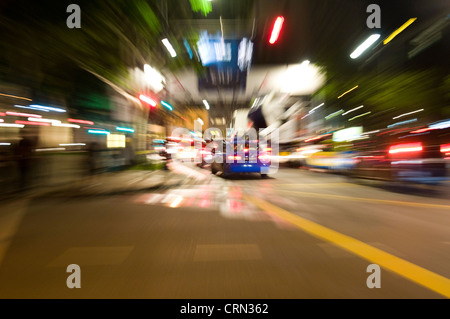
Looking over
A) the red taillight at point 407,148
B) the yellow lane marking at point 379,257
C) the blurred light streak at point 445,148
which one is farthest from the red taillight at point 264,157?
the yellow lane marking at point 379,257

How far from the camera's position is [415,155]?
7.89 meters

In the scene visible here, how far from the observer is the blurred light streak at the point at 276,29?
10.1 metres

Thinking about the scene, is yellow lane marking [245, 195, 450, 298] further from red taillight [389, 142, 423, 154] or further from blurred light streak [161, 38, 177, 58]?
red taillight [389, 142, 423, 154]

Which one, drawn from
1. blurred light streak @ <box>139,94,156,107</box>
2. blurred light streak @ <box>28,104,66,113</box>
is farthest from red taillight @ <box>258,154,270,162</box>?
blurred light streak @ <box>139,94,156,107</box>

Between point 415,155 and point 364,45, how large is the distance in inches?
225

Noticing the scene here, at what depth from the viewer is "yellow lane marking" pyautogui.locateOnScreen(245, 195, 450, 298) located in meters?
2.29

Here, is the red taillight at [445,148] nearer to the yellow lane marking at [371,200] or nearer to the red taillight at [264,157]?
the yellow lane marking at [371,200]

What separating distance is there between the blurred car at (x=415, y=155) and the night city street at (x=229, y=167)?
4 cm

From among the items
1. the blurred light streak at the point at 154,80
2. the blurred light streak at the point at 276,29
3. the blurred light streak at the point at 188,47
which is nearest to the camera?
the blurred light streak at the point at 188,47

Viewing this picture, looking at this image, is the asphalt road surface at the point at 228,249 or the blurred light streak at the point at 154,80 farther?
the blurred light streak at the point at 154,80

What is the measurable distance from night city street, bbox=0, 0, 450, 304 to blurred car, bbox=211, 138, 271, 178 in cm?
6
